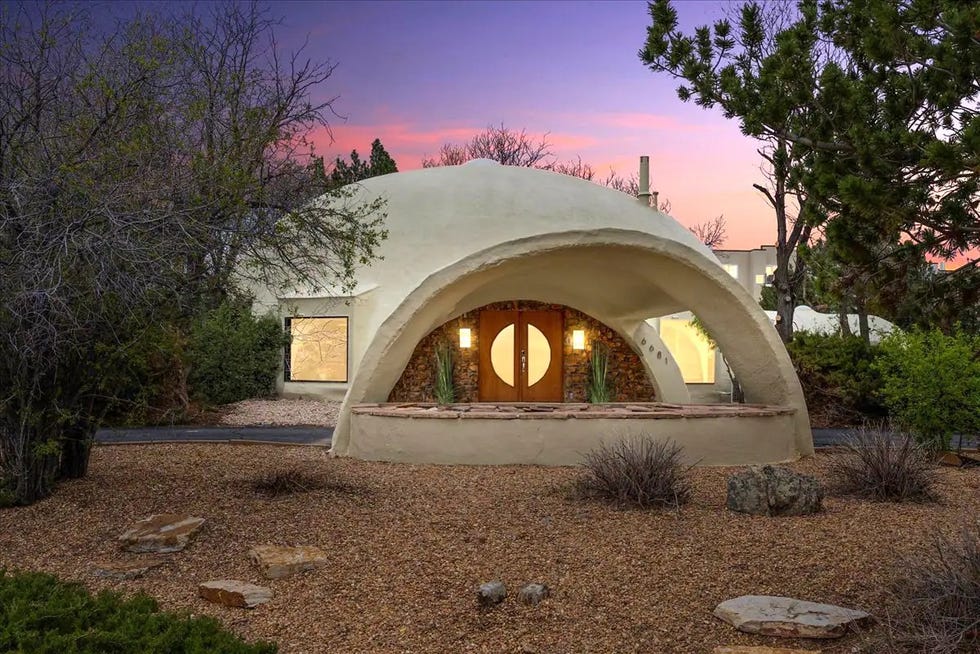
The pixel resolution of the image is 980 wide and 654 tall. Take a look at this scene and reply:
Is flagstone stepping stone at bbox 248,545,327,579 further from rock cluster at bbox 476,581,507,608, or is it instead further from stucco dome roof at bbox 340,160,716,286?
stucco dome roof at bbox 340,160,716,286

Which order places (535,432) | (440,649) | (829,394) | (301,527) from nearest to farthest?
(440,649) < (301,527) < (535,432) < (829,394)

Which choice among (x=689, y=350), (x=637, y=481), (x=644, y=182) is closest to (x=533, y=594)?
(x=637, y=481)

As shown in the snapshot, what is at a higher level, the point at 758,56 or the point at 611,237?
the point at 758,56

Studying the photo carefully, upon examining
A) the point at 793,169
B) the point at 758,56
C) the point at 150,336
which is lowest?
the point at 150,336

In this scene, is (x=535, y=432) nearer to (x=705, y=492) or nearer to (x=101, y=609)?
(x=705, y=492)

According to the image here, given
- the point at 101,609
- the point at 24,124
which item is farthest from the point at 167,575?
the point at 24,124

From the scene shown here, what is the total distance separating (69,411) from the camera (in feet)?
22.9

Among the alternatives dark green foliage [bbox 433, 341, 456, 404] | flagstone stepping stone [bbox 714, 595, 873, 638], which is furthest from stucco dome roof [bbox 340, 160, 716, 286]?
flagstone stepping stone [bbox 714, 595, 873, 638]

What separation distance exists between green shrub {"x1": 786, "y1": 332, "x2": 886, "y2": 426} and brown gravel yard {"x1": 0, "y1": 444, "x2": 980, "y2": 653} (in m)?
6.70

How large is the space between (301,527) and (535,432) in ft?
12.1

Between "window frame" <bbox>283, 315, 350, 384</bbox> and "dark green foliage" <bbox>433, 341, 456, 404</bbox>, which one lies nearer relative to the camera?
"dark green foliage" <bbox>433, 341, 456, 404</bbox>

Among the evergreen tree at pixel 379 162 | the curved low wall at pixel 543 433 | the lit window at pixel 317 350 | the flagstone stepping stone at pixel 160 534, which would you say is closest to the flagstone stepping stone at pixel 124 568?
Answer: the flagstone stepping stone at pixel 160 534

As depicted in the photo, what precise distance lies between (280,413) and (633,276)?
272 inches

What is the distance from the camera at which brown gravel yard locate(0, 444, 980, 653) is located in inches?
181
